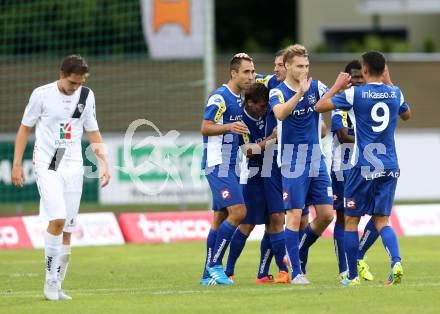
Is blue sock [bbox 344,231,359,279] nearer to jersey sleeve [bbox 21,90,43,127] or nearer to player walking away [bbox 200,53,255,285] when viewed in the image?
player walking away [bbox 200,53,255,285]

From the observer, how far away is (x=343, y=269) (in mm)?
13797

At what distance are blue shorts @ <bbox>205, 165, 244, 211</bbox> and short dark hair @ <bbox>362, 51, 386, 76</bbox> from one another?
218cm

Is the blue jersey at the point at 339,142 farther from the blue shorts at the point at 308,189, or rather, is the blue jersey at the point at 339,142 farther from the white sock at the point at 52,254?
the white sock at the point at 52,254

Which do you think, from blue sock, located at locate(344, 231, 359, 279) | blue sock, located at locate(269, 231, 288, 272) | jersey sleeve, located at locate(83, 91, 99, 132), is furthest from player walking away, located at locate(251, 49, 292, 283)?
jersey sleeve, located at locate(83, 91, 99, 132)

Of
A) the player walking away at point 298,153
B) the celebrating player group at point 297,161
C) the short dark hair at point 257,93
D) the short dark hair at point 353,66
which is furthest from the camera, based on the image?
the short dark hair at point 353,66

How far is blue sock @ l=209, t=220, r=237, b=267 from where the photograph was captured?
1345cm

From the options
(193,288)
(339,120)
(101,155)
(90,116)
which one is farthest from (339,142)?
(90,116)

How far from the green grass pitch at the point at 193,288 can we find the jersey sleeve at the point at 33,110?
185 cm

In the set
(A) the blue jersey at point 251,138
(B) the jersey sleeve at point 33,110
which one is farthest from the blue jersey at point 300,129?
(B) the jersey sleeve at point 33,110

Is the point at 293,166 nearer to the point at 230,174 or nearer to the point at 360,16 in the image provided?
the point at 230,174

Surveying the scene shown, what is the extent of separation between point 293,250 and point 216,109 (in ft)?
6.08

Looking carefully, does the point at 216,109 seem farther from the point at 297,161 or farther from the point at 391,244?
the point at 391,244

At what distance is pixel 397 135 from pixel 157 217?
870 centimetres

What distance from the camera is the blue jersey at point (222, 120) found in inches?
525
